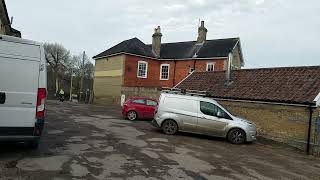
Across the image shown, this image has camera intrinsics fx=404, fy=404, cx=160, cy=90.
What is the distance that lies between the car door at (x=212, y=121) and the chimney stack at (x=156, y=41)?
30234mm

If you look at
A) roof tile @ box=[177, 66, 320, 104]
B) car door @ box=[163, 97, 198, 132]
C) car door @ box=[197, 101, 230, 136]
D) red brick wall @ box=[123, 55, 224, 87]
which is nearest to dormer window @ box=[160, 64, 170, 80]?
red brick wall @ box=[123, 55, 224, 87]

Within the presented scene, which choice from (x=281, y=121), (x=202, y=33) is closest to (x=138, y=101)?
(x=281, y=121)

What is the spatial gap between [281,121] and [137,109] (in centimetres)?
897

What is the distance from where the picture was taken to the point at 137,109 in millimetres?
24516

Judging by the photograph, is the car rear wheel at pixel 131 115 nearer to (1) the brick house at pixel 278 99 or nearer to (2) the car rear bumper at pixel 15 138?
(1) the brick house at pixel 278 99

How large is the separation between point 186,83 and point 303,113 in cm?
1031

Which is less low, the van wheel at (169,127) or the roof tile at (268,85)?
the roof tile at (268,85)

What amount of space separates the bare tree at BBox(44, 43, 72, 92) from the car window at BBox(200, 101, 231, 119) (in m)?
62.4

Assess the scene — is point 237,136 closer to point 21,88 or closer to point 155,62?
point 21,88

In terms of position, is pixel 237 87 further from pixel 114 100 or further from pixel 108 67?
pixel 108 67

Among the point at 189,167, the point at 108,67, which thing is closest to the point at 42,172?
the point at 189,167

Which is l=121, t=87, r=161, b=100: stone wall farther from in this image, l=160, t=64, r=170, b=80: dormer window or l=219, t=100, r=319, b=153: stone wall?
l=219, t=100, r=319, b=153: stone wall

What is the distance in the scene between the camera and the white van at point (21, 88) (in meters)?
9.23

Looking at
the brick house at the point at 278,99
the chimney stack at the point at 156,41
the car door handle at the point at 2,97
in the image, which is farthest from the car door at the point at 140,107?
the chimney stack at the point at 156,41
